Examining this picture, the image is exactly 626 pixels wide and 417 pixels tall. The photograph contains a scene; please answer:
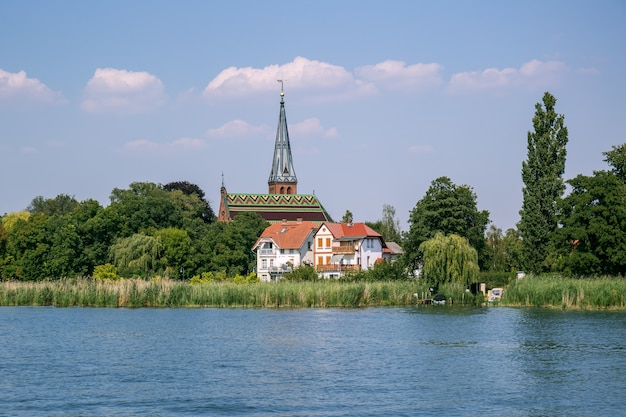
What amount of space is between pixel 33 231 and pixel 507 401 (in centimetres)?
7560

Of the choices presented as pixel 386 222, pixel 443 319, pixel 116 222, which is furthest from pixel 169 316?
pixel 386 222

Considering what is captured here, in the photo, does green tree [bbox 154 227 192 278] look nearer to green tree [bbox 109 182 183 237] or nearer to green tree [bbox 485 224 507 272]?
green tree [bbox 109 182 183 237]

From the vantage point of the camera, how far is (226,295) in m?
67.6

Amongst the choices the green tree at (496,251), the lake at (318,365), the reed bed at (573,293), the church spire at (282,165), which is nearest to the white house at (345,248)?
the green tree at (496,251)

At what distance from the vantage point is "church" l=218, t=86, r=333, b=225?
169500mm

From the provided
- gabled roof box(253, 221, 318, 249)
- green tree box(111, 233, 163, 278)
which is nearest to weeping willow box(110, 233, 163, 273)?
green tree box(111, 233, 163, 278)

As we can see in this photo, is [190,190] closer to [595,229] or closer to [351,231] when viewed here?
[351,231]

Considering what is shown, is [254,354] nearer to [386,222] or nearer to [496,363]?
[496,363]

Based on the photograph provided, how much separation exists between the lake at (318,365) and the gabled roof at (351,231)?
44980 mm

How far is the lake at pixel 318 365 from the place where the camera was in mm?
28312

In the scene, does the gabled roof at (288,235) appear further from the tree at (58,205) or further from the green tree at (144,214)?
the tree at (58,205)

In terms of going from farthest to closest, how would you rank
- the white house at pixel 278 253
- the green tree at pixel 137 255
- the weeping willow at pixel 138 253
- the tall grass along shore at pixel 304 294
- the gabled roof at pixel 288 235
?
the gabled roof at pixel 288 235
the white house at pixel 278 253
the weeping willow at pixel 138 253
the green tree at pixel 137 255
the tall grass along shore at pixel 304 294

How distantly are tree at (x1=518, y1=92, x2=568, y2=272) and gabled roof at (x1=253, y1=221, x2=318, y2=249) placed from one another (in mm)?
36008

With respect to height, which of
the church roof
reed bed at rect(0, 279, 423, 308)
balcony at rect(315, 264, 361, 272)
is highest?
the church roof
